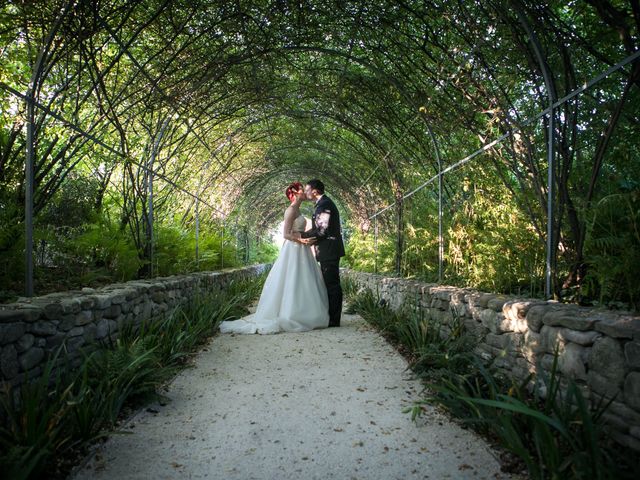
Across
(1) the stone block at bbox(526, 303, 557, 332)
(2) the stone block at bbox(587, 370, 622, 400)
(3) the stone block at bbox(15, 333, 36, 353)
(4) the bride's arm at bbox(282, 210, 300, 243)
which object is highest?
(4) the bride's arm at bbox(282, 210, 300, 243)

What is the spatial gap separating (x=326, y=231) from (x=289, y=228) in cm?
55

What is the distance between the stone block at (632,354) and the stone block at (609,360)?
40 millimetres

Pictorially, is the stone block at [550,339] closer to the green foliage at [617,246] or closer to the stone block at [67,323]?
the green foliage at [617,246]

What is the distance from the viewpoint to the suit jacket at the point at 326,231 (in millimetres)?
6031

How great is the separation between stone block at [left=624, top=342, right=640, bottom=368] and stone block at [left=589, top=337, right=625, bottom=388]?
1.6 inches

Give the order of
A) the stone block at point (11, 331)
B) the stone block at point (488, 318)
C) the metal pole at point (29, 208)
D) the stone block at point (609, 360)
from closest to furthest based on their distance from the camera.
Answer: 1. the stone block at point (609, 360)
2. the stone block at point (11, 331)
3. the metal pole at point (29, 208)
4. the stone block at point (488, 318)

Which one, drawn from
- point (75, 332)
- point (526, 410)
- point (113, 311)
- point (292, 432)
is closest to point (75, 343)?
point (75, 332)

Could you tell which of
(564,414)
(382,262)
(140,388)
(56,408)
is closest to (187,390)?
(140,388)

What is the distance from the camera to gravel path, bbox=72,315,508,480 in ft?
6.63

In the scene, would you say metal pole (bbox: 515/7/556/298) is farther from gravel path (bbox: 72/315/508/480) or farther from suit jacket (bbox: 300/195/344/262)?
suit jacket (bbox: 300/195/344/262)

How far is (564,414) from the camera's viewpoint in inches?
78.0

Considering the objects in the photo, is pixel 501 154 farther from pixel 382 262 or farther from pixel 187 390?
pixel 382 262

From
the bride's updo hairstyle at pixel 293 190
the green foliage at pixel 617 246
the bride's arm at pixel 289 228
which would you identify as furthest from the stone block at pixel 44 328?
the bride's updo hairstyle at pixel 293 190

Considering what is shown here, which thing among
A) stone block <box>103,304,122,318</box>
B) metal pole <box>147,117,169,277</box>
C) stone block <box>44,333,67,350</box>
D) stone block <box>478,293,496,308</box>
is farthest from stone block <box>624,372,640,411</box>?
Answer: metal pole <box>147,117,169,277</box>
